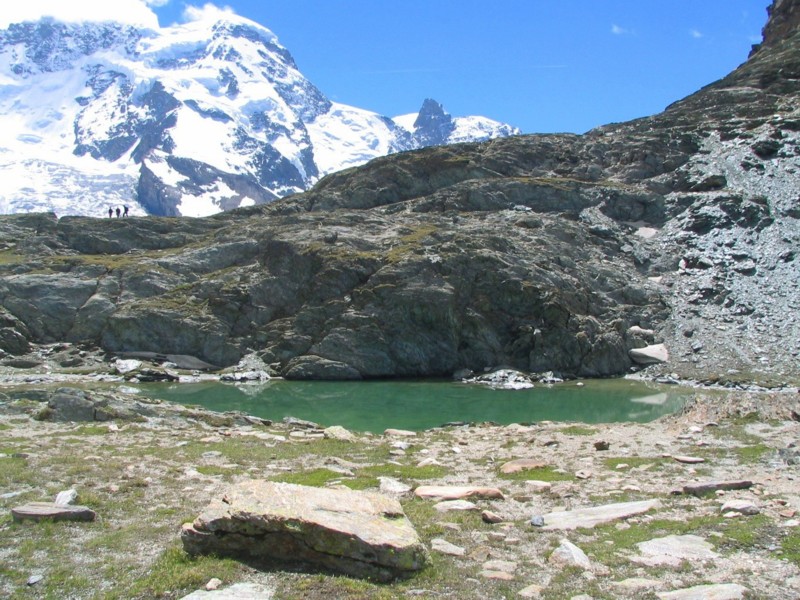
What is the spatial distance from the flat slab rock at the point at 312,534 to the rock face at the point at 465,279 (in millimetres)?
77972

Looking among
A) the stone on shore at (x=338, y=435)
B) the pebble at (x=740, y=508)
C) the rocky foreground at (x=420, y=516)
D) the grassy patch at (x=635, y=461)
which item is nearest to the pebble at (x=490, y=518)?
the rocky foreground at (x=420, y=516)

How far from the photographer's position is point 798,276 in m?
106

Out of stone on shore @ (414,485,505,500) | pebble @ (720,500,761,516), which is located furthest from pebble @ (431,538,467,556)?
pebble @ (720,500,761,516)

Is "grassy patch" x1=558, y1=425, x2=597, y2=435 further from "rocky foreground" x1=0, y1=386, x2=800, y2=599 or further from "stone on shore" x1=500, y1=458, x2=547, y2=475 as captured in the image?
"stone on shore" x1=500, y1=458, x2=547, y2=475

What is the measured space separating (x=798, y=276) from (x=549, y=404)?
70.7 m

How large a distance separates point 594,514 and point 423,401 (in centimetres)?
5129

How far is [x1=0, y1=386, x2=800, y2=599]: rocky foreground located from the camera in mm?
10172

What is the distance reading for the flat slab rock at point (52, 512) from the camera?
12883 millimetres

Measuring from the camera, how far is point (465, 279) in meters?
98.8

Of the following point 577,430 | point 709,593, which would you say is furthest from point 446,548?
point 577,430

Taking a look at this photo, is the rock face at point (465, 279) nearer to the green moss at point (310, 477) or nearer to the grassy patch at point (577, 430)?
the grassy patch at point (577, 430)

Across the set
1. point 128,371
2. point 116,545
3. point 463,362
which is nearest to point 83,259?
point 128,371

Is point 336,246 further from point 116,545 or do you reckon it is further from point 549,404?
point 116,545

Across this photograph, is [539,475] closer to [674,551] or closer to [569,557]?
[674,551]
